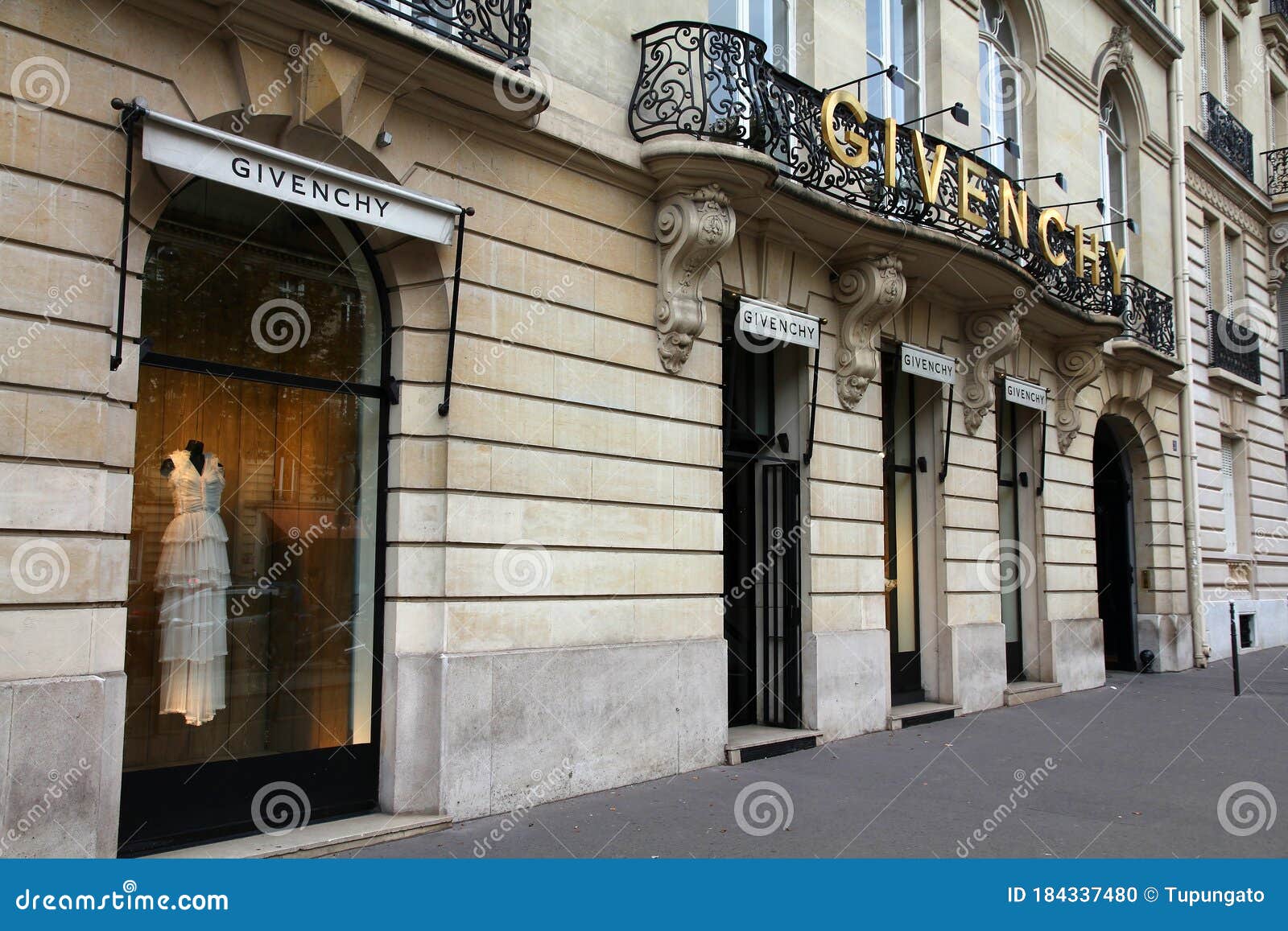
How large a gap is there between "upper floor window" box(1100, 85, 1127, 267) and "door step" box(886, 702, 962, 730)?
9.84 metres

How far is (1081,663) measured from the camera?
52.5ft

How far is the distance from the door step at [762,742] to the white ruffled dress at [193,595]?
185 inches

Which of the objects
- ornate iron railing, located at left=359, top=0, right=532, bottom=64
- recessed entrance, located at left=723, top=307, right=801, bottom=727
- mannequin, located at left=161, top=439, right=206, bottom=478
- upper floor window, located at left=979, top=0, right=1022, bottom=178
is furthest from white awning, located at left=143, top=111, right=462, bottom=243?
upper floor window, located at left=979, top=0, right=1022, bottom=178

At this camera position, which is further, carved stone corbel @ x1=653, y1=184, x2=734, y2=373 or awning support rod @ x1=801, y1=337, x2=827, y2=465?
awning support rod @ x1=801, y1=337, x2=827, y2=465

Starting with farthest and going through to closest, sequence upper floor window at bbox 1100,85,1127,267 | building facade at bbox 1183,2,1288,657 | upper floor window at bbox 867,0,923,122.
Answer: building facade at bbox 1183,2,1288,657 < upper floor window at bbox 1100,85,1127,267 < upper floor window at bbox 867,0,923,122

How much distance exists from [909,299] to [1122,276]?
6459 millimetres

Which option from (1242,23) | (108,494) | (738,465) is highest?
(1242,23)

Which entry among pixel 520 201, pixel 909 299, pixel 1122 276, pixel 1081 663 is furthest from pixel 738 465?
pixel 1122 276

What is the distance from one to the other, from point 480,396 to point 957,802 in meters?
4.92

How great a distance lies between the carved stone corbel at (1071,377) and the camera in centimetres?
1602

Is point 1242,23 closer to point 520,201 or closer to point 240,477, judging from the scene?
point 520,201

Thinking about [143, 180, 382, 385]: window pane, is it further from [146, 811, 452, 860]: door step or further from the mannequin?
[146, 811, 452, 860]: door step

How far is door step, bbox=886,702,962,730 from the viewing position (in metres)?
11.9

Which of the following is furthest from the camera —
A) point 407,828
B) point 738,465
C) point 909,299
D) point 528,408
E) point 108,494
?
point 909,299
